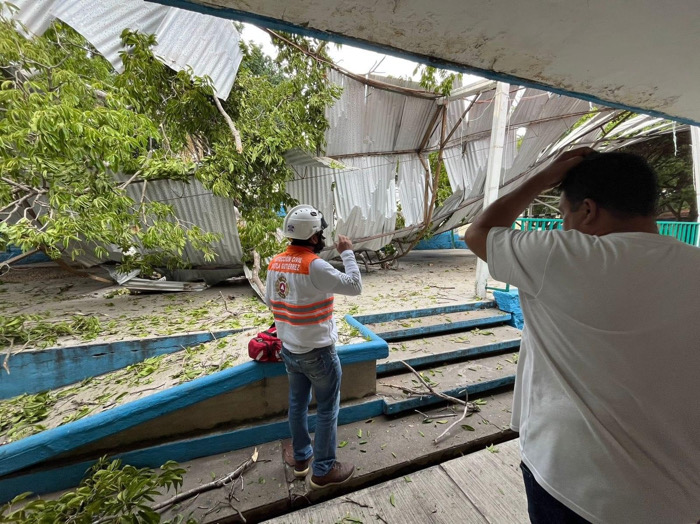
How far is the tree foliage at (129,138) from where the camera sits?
3.05 metres

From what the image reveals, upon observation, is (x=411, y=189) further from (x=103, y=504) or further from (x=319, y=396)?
(x=103, y=504)

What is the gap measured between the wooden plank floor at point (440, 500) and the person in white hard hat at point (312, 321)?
0.22 m

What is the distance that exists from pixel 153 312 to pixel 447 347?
15.7 feet

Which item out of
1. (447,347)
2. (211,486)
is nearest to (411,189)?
(447,347)

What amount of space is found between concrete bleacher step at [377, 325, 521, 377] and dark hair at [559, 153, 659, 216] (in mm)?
3102

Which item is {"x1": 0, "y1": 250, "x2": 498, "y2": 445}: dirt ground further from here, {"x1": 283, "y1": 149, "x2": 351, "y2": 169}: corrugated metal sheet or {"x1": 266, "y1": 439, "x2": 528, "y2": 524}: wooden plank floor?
{"x1": 283, "y1": 149, "x2": 351, "y2": 169}: corrugated metal sheet

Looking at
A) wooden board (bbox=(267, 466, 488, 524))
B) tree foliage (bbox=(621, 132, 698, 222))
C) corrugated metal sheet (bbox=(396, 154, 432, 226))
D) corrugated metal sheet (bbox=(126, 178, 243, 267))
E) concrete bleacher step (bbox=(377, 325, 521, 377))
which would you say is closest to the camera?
wooden board (bbox=(267, 466, 488, 524))

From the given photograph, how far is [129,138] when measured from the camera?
3.17 m

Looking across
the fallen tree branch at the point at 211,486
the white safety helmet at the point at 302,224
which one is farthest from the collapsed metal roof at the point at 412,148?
the fallen tree branch at the point at 211,486

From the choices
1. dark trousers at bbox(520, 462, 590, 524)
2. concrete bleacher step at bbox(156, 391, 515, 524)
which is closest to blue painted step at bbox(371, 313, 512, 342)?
concrete bleacher step at bbox(156, 391, 515, 524)

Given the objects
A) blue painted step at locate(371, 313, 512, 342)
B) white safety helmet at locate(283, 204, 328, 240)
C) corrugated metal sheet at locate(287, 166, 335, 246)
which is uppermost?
corrugated metal sheet at locate(287, 166, 335, 246)

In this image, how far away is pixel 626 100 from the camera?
1886mm

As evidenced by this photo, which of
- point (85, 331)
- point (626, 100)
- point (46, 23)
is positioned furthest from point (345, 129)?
point (85, 331)

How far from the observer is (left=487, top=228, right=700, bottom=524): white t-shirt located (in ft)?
2.61
